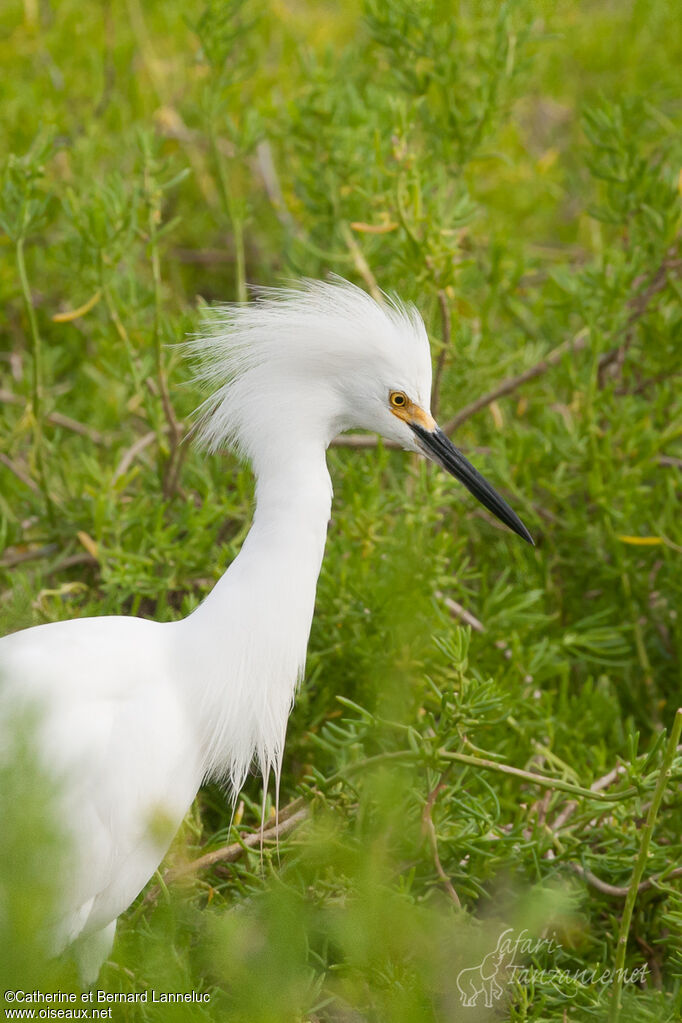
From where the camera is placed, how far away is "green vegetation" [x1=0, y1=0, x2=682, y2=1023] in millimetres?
1736

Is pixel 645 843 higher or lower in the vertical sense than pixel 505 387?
lower

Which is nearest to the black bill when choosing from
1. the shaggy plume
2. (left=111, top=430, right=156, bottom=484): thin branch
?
the shaggy plume

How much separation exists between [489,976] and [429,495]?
0.90 metres

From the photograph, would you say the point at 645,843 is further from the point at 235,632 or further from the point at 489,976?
the point at 235,632

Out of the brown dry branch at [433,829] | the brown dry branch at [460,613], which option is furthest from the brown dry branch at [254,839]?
the brown dry branch at [460,613]

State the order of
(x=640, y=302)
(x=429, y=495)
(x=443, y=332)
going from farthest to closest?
(x=640, y=302), (x=443, y=332), (x=429, y=495)

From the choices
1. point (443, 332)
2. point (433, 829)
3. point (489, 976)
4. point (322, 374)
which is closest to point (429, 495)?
point (443, 332)

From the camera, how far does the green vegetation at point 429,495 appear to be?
1736 mm

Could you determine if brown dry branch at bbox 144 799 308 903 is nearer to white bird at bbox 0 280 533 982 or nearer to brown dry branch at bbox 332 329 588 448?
white bird at bbox 0 280 533 982

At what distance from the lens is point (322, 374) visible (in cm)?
174

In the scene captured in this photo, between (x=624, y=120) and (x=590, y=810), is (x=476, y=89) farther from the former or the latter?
(x=590, y=810)

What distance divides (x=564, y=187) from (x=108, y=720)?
3.13 metres

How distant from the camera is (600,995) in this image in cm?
162

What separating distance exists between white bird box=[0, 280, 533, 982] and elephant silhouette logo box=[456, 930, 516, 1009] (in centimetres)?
47
